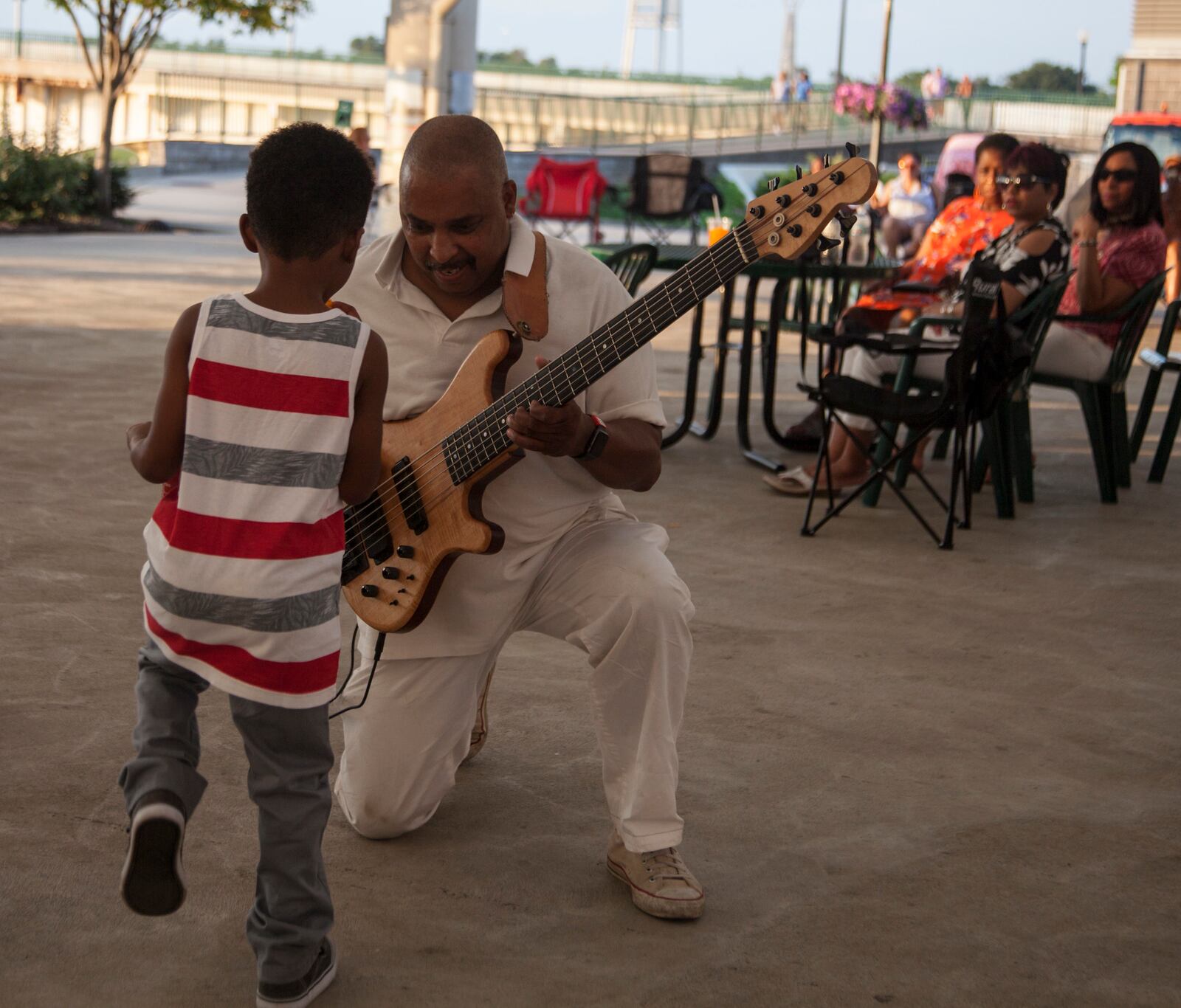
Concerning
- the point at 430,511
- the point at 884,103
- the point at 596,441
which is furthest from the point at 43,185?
the point at 596,441

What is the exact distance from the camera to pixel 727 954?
2.74m

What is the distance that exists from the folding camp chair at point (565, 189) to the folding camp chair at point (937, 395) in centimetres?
1134

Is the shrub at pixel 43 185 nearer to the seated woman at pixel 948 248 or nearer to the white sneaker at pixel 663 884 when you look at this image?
the seated woman at pixel 948 248

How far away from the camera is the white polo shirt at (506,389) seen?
3.12m

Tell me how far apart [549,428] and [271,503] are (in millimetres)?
636

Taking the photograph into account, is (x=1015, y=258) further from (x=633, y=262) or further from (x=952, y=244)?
(x=633, y=262)

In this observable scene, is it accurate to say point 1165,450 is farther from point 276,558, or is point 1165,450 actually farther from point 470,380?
point 276,558

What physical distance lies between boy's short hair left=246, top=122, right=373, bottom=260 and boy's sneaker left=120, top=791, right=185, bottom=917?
891mm

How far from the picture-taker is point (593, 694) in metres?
3.09

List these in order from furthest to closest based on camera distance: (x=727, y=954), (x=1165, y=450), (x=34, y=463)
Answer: (x=1165, y=450)
(x=34, y=463)
(x=727, y=954)

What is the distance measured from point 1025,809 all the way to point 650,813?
3.36ft

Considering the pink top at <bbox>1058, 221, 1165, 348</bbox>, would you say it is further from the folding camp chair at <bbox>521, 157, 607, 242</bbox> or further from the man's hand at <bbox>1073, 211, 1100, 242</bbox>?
the folding camp chair at <bbox>521, 157, 607, 242</bbox>

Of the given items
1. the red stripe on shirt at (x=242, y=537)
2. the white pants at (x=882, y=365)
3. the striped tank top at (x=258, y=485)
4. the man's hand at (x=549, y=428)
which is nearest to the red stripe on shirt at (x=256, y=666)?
the striped tank top at (x=258, y=485)

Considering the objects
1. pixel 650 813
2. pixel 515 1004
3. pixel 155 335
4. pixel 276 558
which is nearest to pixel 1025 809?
pixel 650 813
